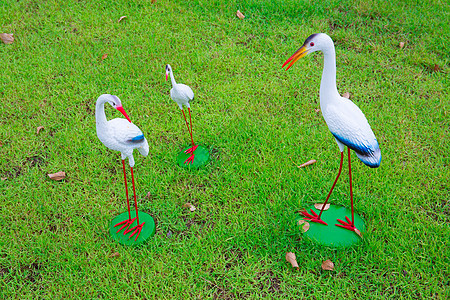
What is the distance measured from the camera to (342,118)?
235cm

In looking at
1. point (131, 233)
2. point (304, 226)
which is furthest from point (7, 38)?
point (304, 226)

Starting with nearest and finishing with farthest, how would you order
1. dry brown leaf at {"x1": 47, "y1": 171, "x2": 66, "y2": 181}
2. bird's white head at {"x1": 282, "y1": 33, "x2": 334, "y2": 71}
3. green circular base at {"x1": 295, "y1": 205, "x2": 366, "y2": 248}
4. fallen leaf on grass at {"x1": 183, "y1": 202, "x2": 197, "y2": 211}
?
bird's white head at {"x1": 282, "y1": 33, "x2": 334, "y2": 71} → green circular base at {"x1": 295, "y1": 205, "x2": 366, "y2": 248} → fallen leaf on grass at {"x1": 183, "y1": 202, "x2": 197, "y2": 211} → dry brown leaf at {"x1": 47, "y1": 171, "x2": 66, "y2": 181}

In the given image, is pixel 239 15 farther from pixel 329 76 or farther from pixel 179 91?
pixel 329 76

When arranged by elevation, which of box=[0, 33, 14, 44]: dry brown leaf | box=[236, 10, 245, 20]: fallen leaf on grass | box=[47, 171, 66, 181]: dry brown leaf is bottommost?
box=[47, 171, 66, 181]: dry brown leaf

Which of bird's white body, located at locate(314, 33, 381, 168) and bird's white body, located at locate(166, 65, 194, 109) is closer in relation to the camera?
bird's white body, located at locate(314, 33, 381, 168)

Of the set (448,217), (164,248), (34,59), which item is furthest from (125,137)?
(34,59)

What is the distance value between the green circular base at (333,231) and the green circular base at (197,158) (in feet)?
3.33

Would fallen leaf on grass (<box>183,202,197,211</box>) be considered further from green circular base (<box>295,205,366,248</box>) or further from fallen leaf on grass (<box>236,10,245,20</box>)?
fallen leaf on grass (<box>236,10,245,20</box>)

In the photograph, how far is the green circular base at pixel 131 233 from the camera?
2875mm

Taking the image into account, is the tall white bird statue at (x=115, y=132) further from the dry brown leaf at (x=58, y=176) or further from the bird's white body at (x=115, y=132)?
the dry brown leaf at (x=58, y=176)

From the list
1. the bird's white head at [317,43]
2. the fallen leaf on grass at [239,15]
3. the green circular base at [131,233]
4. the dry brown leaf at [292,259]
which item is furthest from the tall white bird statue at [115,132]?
the fallen leaf on grass at [239,15]

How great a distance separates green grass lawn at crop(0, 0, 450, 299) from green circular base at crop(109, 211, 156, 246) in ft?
0.20

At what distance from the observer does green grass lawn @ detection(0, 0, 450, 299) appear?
2717 millimetres

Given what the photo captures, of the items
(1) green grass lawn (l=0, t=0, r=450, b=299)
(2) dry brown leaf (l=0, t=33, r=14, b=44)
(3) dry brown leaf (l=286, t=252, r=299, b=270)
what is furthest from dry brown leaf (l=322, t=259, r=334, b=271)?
(2) dry brown leaf (l=0, t=33, r=14, b=44)
